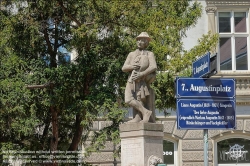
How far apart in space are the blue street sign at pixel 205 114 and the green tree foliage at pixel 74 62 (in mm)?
5929

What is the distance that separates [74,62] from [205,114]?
8.18 m

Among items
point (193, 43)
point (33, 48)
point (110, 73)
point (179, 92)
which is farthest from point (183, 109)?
point (193, 43)

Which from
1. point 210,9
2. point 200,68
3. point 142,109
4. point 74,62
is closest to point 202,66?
point 200,68

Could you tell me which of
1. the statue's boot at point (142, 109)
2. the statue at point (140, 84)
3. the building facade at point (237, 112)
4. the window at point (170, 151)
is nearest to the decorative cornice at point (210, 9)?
the building facade at point (237, 112)

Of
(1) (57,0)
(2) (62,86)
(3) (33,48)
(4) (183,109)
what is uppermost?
(1) (57,0)

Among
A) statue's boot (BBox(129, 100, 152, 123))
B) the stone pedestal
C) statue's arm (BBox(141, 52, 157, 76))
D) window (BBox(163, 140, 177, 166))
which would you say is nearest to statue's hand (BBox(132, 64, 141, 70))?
statue's arm (BBox(141, 52, 157, 76))

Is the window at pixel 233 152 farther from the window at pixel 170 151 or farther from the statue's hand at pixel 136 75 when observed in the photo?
the statue's hand at pixel 136 75

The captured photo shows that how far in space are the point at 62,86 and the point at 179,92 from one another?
22.2ft

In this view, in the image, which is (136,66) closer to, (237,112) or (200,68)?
(200,68)

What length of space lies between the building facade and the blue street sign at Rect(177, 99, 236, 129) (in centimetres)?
1331

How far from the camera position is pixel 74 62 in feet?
62.0

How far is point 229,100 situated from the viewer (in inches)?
459

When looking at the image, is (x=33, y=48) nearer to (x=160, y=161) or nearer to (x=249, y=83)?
(x=160, y=161)

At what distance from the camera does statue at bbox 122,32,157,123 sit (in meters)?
13.8
